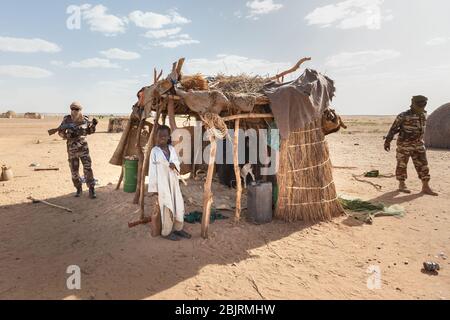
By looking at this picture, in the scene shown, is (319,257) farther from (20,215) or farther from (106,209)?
(20,215)

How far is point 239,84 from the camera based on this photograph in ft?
20.5

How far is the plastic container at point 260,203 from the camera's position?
233 inches

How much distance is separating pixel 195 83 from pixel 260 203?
8.07 feet

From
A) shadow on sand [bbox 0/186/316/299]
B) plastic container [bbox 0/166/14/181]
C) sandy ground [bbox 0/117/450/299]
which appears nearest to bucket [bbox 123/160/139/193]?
sandy ground [bbox 0/117/450/299]

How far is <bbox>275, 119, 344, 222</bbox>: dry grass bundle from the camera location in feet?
19.6

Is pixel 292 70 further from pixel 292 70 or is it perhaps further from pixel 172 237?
pixel 172 237

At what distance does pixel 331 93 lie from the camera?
6.59 metres

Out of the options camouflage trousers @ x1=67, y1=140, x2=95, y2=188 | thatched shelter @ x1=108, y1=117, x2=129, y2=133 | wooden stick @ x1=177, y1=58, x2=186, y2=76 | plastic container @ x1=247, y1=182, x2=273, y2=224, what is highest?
wooden stick @ x1=177, y1=58, x2=186, y2=76

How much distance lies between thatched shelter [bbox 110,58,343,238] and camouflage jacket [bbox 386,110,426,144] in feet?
7.87

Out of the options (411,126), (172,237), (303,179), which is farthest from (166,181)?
(411,126)

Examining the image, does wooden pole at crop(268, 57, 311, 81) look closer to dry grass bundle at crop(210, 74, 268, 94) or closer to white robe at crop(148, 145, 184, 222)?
dry grass bundle at crop(210, 74, 268, 94)

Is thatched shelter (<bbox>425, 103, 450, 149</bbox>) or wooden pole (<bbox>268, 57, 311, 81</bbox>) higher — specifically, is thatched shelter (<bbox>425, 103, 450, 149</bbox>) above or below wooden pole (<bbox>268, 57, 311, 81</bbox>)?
below

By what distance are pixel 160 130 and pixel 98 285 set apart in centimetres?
234
